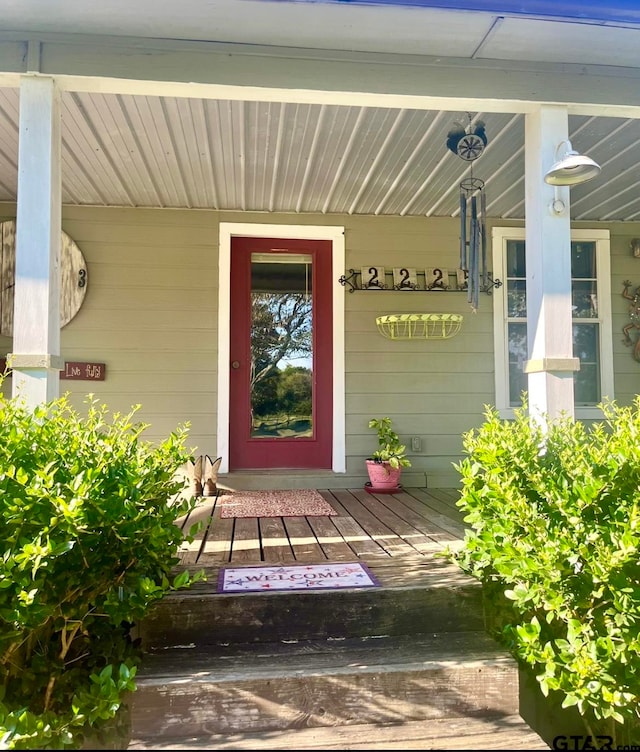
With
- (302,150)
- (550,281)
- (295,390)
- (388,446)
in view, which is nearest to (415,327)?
(388,446)

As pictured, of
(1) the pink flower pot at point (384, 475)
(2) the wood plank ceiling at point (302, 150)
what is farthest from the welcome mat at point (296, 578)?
(2) the wood plank ceiling at point (302, 150)

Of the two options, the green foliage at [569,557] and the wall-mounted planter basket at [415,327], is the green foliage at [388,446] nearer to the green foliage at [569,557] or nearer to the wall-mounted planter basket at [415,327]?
the wall-mounted planter basket at [415,327]

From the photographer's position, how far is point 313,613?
5.75ft

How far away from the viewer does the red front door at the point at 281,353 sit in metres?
3.96

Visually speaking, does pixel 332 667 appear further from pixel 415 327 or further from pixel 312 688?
pixel 415 327

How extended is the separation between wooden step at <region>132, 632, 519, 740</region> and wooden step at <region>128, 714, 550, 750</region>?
0.02 m

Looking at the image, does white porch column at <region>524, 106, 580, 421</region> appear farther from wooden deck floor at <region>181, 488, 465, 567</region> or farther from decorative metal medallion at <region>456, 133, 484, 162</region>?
wooden deck floor at <region>181, 488, 465, 567</region>

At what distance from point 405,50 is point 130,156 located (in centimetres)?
173

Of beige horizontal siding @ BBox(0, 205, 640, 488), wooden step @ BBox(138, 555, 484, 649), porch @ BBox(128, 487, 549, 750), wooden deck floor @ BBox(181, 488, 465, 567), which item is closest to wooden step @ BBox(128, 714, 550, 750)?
porch @ BBox(128, 487, 549, 750)

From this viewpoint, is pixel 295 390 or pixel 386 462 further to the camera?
pixel 295 390

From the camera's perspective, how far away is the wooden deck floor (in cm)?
217

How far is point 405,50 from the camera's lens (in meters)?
2.22

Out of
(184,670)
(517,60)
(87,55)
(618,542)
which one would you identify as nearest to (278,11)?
(87,55)

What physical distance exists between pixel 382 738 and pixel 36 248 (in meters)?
2.12
